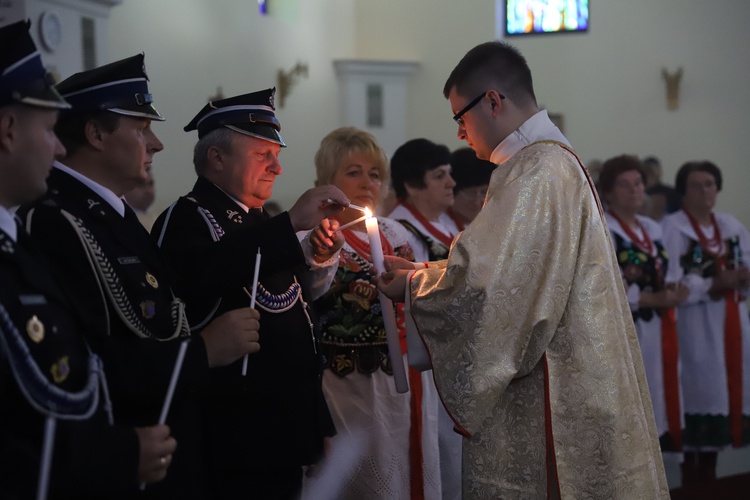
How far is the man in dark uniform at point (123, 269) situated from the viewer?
2.11 metres

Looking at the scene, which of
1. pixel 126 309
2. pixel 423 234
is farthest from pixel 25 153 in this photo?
pixel 423 234

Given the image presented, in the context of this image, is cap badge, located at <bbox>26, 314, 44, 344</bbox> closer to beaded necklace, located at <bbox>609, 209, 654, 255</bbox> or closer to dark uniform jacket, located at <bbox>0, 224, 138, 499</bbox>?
dark uniform jacket, located at <bbox>0, 224, 138, 499</bbox>

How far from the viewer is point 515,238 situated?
2756mm

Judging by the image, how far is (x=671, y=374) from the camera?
6027 mm

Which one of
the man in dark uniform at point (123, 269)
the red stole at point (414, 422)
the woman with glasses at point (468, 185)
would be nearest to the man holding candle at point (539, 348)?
the man in dark uniform at point (123, 269)

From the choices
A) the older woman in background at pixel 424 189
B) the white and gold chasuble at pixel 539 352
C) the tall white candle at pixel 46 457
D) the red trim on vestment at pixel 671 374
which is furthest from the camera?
the red trim on vestment at pixel 671 374

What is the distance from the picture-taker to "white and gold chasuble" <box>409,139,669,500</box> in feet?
8.93

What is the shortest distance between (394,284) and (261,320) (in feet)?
1.54

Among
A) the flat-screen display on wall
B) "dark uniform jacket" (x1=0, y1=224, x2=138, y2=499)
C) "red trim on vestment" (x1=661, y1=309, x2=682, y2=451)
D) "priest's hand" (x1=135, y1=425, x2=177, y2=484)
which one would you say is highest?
the flat-screen display on wall

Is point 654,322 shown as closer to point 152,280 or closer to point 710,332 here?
point 710,332

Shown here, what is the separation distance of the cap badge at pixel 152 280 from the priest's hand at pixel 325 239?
76 centimetres

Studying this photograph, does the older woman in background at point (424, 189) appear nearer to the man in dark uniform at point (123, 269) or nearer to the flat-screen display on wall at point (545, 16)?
the man in dark uniform at point (123, 269)

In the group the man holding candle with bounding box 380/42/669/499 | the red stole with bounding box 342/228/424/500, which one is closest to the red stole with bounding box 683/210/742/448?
the red stole with bounding box 342/228/424/500

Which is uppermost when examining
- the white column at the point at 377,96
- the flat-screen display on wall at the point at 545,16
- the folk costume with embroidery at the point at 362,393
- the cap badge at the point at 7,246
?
the flat-screen display on wall at the point at 545,16
